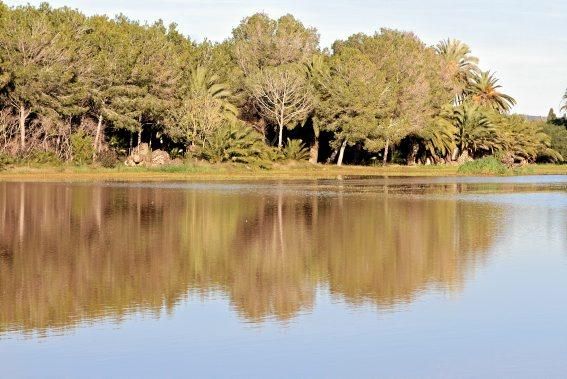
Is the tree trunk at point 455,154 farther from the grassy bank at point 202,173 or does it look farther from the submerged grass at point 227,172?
the grassy bank at point 202,173

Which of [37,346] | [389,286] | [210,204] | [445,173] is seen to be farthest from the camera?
[445,173]

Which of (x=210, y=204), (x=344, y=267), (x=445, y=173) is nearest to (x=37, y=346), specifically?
(x=344, y=267)

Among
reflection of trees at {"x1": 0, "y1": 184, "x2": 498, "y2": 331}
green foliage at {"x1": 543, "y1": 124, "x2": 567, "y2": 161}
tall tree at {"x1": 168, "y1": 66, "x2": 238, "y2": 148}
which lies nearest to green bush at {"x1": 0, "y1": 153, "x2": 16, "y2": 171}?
tall tree at {"x1": 168, "y1": 66, "x2": 238, "y2": 148}

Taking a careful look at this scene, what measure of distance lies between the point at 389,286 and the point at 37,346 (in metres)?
7.41

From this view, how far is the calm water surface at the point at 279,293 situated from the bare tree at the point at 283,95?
39.7 metres

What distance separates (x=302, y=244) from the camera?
82.7 ft

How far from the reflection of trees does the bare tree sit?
114 feet

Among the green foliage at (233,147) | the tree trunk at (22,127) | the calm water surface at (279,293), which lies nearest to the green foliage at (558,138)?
the green foliage at (233,147)

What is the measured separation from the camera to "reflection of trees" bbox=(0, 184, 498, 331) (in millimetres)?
16781

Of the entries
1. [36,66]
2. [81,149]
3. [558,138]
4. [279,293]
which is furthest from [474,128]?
[279,293]

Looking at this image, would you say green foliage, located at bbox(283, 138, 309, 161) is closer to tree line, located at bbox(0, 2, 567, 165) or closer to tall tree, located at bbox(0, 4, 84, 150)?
tree line, located at bbox(0, 2, 567, 165)

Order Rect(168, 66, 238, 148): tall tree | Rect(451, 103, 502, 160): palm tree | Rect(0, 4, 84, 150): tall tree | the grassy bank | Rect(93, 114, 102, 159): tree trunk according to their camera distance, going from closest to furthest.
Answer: the grassy bank < Rect(0, 4, 84, 150): tall tree < Rect(93, 114, 102, 159): tree trunk < Rect(168, 66, 238, 148): tall tree < Rect(451, 103, 502, 160): palm tree

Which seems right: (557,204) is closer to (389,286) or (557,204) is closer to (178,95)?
(389,286)

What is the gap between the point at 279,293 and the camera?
57.3 ft
